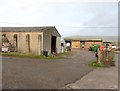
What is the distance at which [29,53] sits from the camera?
31.4 metres

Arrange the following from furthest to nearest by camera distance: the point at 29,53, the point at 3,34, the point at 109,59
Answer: the point at 3,34 → the point at 29,53 → the point at 109,59

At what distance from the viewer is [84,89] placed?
9930mm

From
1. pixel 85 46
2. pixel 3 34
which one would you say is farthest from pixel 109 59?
pixel 85 46

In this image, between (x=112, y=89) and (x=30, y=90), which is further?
(x=112, y=89)

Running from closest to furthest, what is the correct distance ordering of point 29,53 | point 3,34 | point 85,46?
point 29,53 < point 3,34 < point 85,46

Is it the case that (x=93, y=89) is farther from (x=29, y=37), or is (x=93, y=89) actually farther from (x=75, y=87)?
(x=29, y=37)

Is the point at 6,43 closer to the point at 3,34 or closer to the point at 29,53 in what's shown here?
the point at 3,34

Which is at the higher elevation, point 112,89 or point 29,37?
point 29,37

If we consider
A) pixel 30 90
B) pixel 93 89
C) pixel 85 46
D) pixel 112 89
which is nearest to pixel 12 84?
pixel 30 90

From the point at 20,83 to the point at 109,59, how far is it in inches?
576

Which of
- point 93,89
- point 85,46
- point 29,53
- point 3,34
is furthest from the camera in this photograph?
point 85,46

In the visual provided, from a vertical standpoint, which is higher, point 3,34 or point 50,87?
point 3,34

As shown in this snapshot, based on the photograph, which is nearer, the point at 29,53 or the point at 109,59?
the point at 109,59

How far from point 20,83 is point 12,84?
1.38 feet
